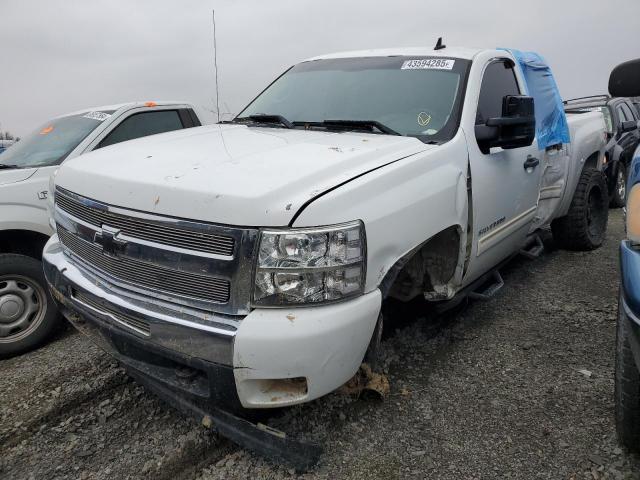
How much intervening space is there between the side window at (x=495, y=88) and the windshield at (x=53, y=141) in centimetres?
295

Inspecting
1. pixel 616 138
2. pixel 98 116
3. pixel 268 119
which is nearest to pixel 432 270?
pixel 268 119

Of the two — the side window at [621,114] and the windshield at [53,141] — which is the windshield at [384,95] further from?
the side window at [621,114]

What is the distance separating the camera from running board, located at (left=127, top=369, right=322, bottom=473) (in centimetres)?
206

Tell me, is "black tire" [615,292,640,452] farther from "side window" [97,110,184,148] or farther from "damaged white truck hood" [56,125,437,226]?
"side window" [97,110,184,148]

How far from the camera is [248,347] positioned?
1819mm

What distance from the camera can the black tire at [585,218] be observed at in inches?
187

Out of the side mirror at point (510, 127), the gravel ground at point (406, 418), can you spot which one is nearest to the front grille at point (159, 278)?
the gravel ground at point (406, 418)

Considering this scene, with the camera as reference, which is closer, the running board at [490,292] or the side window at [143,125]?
the running board at [490,292]

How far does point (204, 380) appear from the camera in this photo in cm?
203

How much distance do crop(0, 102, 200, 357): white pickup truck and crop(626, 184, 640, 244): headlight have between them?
340cm

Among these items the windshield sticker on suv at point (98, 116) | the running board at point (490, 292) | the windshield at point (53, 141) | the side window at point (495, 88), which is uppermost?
the side window at point (495, 88)

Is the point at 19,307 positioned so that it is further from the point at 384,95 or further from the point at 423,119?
the point at 423,119

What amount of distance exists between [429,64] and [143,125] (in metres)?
2.52

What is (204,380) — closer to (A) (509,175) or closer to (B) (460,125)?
(B) (460,125)
